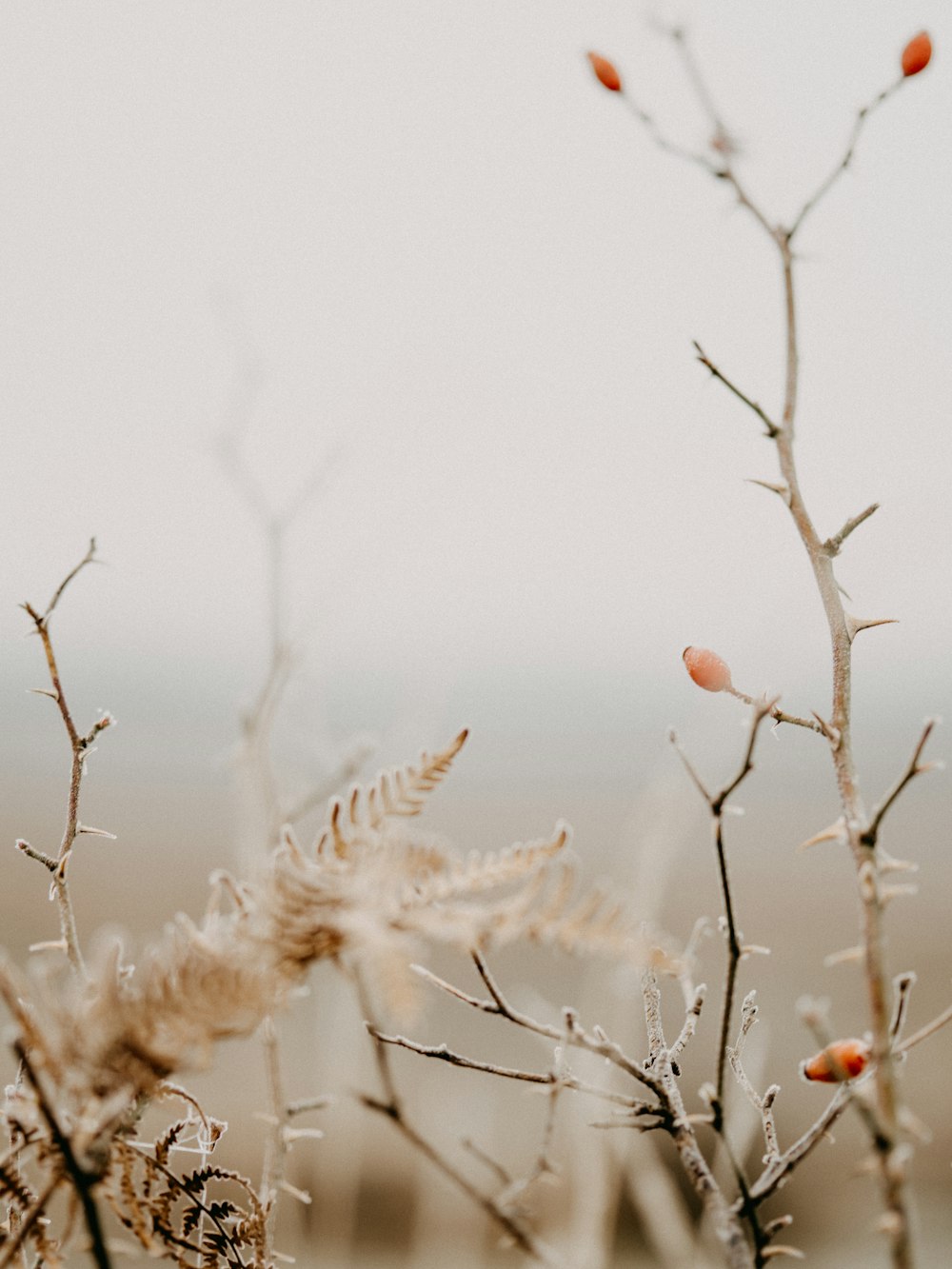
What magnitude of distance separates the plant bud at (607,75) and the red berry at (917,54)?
0.19 metres

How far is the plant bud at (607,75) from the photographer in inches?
25.7

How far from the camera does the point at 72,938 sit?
464 millimetres

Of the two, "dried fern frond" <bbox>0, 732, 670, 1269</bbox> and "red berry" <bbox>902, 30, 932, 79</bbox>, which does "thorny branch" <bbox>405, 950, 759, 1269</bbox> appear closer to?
"dried fern frond" <bbox>0, 732, 670, 1269</bbox>

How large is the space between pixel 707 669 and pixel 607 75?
16.8 inches

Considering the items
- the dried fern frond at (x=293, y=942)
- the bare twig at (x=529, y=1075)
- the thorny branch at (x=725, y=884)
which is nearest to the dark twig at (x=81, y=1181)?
the dried fern frond at (x=293, y=942)

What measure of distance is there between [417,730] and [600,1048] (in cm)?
18

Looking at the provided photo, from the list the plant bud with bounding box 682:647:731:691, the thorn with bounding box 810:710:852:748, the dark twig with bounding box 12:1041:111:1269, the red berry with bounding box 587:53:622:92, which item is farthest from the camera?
the red berry with bounding box 587:53:622:92

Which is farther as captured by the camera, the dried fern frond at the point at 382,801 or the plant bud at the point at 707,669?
the plant bud at the point at 707,669

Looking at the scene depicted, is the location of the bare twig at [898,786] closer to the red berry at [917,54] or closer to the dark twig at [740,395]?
the dark twig at [740,395]

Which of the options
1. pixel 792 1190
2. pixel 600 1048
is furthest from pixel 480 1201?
pixel 792 1190

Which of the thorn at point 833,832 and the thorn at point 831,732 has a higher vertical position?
the thorn at point 831,732

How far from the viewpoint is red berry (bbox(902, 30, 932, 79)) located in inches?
24.2

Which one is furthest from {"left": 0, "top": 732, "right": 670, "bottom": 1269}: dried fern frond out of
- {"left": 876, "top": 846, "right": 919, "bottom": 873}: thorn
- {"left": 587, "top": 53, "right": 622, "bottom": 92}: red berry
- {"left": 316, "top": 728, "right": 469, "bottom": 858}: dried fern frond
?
{"left": 587, "top": 53, "right": 622, "bottom": 92}: red berry

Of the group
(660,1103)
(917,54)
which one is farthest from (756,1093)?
(917,54)
